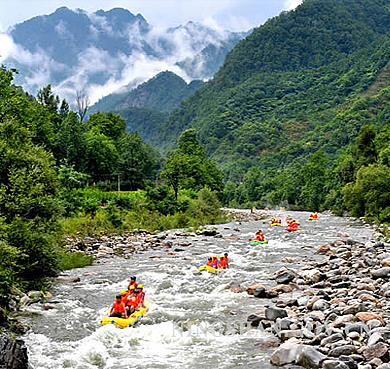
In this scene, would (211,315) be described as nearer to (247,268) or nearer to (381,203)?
(247,268)

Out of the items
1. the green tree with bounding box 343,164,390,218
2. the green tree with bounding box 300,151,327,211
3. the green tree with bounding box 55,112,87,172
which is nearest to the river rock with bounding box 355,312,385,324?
the green tree with bounding box 343,164,390,218

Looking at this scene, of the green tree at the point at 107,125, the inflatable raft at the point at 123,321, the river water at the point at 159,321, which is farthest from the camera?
the green tree at the point at 107,125

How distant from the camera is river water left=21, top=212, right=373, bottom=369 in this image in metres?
10.4

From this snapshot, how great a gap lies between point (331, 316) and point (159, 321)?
5219 millimetres

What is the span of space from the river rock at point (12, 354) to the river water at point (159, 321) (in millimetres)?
745

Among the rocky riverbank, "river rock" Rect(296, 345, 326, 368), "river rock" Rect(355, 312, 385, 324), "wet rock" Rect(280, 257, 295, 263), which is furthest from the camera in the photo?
"wet rock" Rect(280, 257, 295, 263)

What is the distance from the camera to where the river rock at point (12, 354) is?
8914 millimetres

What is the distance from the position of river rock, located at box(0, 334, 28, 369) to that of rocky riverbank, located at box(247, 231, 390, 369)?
5721 mm

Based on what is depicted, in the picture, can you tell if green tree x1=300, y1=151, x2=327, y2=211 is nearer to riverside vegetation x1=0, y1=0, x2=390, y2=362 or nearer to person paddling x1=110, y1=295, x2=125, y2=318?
riverside vegetation x1=0, y1=0, x2=390, y2=362

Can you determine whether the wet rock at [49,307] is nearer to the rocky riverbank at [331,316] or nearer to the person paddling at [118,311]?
the person paddling at [118,311]

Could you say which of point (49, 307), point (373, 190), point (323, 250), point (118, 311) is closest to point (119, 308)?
point (118, 311)

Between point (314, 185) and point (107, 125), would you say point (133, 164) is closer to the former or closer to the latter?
point (107, 125)

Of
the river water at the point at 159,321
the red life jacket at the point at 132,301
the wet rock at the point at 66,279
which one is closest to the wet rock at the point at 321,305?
the river water at the point at 159,321

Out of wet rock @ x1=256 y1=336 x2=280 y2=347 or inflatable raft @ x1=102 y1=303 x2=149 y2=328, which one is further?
inflatable raft @ x1=102 y1=303 x2=149 y2=328
